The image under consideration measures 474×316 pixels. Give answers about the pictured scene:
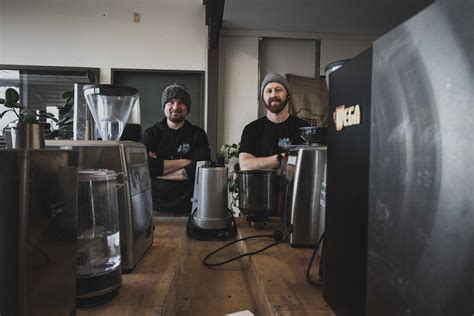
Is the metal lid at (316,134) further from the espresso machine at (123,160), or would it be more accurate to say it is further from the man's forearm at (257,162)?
the man's forearm at (257,162)

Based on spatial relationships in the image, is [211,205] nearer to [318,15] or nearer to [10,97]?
[10,97]

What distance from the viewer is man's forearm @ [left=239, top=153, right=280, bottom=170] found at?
1.86 m

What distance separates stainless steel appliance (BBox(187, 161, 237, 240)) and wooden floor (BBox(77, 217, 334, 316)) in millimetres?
36

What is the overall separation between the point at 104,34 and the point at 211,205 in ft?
9.07

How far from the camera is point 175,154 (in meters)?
2.03

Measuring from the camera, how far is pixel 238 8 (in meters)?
2.73

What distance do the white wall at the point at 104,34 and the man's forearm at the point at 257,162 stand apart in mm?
1521

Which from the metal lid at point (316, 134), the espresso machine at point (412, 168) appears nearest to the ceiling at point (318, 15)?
the metal lid at point (316, 134)

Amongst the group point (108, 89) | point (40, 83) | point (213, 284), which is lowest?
point (213, 284)

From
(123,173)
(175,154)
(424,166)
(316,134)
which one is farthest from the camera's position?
(175,154)

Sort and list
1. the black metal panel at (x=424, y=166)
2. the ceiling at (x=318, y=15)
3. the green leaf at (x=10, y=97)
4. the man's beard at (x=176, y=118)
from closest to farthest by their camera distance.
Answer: the black metal panel at (x=424, y=166), the green leaf at (x=10, y=97), the man's beard at (x=176, y=118), the ceiling at (x=318, y=15)

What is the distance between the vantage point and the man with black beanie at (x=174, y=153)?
1.88 m

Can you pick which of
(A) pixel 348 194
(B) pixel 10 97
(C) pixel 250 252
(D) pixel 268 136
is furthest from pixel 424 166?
(D) pixel 268 136

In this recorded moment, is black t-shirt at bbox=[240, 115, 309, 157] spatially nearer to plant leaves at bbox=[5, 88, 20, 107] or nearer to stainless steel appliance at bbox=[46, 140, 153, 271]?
plant leaves at bbox=[5, 88, 20, 107]
